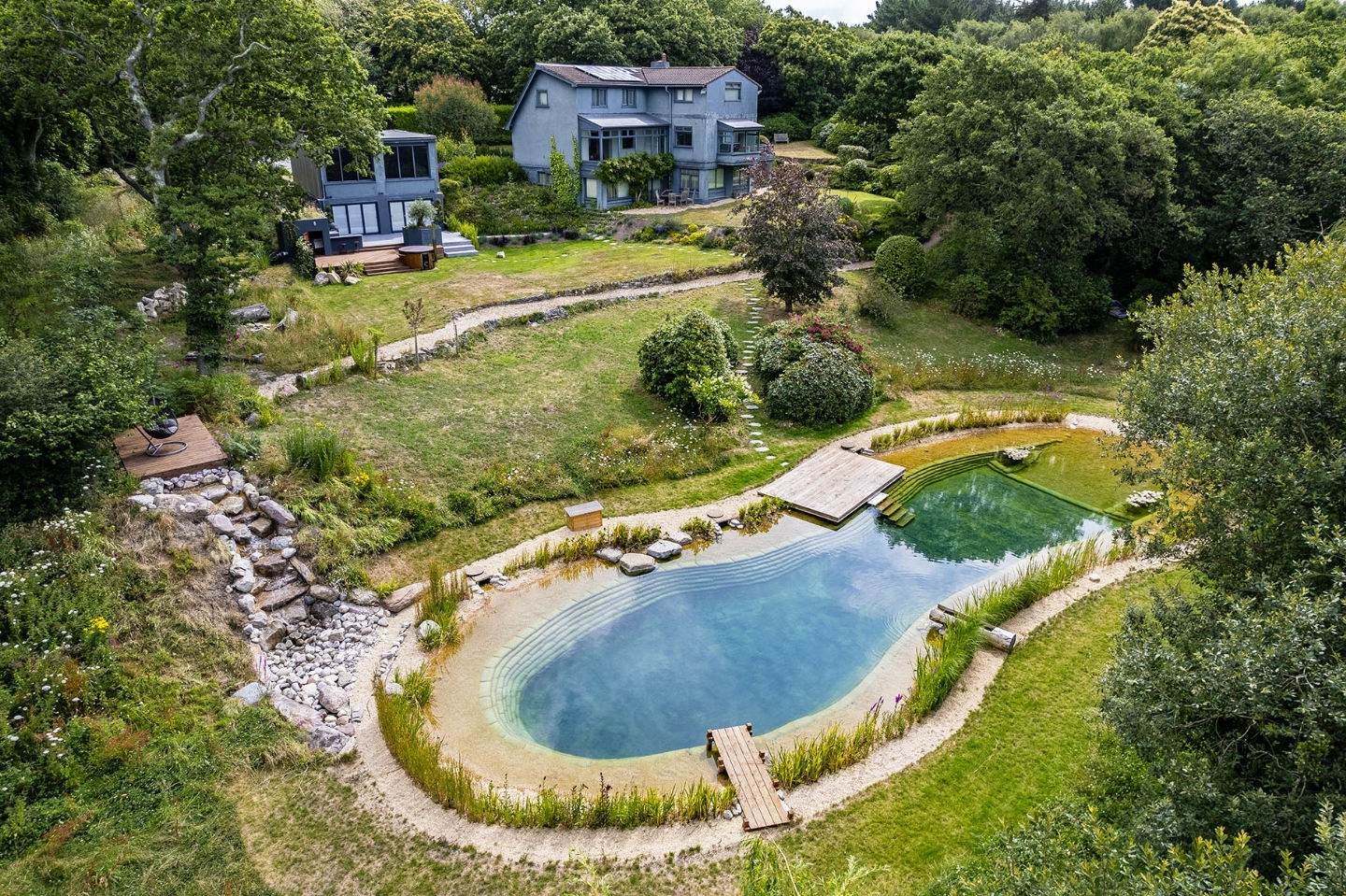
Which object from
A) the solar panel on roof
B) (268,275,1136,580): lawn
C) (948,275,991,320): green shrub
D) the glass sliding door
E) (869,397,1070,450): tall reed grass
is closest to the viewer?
(268,275,1136,580): lawn

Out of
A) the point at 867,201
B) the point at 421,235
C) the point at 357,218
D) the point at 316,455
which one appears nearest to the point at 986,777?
the point at 316,455

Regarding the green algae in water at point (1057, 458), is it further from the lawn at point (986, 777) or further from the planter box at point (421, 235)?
the planter box at point (421, 235)

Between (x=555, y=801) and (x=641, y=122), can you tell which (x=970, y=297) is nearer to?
(x=641, y=122)

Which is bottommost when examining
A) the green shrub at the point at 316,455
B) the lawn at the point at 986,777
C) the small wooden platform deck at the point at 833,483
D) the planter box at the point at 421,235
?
the lawn at the point at 986,777

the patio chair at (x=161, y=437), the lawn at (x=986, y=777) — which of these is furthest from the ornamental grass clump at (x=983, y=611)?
the patio chair at (x=161, y=437)

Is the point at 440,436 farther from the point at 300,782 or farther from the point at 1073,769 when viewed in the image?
the point at 1073,769

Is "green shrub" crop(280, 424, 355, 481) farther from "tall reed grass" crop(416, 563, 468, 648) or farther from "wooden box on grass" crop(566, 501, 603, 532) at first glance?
"wooden box on grass" crop(566, 501, 603, 532)

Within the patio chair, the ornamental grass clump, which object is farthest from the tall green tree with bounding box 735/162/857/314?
the patio chair
